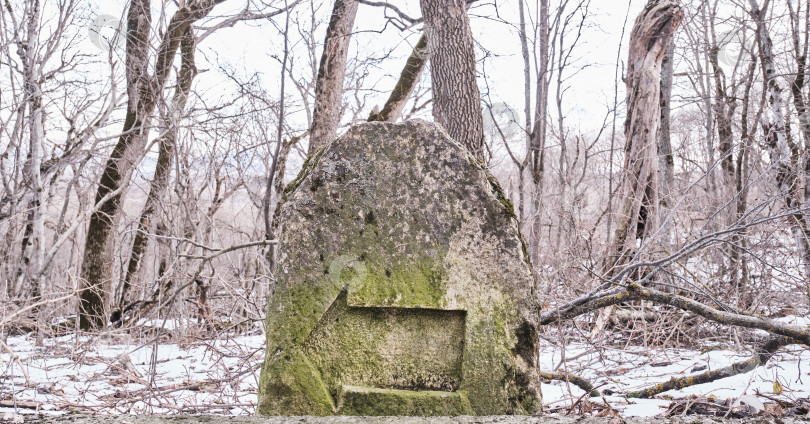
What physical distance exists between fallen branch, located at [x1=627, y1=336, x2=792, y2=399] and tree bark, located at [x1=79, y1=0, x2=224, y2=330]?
22.8ft

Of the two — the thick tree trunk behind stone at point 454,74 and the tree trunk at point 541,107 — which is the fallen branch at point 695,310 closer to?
the thick tree trunk behind stone at point 454,74

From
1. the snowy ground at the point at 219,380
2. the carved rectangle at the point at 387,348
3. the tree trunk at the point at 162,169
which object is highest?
the tree trunk at the point at 162,169

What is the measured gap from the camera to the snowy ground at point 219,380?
3.32 m

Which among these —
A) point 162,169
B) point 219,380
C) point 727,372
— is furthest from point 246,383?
point 162,169

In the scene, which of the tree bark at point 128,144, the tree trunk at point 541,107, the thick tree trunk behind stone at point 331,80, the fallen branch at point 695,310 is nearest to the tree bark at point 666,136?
the tree trunk at point 541,107

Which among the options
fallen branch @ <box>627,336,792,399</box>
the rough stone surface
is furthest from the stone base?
fallen branch @ <box>627,336,792,399</box>

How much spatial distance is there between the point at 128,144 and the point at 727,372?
7.82 metres

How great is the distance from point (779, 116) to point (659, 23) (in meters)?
1.87

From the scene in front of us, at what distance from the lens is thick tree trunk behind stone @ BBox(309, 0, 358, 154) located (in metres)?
5.80

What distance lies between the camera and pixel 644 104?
22.2 ft

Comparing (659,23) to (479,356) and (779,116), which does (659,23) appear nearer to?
(779,116)

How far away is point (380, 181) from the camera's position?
2.44 m

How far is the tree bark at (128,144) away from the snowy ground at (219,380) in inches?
67.6

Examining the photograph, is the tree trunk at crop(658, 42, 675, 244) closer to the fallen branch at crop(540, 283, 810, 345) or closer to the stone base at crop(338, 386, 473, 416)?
the fallen branch at crop(540, 283, 810, 345)
